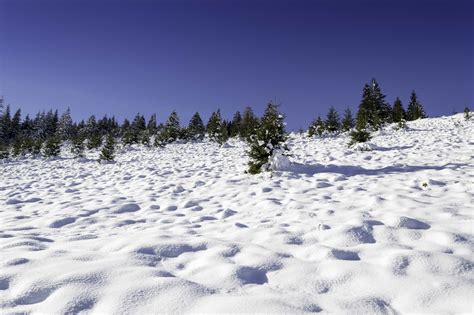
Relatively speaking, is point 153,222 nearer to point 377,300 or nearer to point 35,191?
point 377,300

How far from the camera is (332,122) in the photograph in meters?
28.8

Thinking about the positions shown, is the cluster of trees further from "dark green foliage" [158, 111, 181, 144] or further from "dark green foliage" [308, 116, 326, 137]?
"dark green foliage" [308, 116, 326, 137]

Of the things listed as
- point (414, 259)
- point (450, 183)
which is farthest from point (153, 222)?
point (450, 183)

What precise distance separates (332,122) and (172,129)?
17.3 meters

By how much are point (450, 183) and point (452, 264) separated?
4.96 meters

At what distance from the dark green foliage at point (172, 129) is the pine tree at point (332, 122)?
53.6 feet

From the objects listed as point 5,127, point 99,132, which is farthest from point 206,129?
point 5,127

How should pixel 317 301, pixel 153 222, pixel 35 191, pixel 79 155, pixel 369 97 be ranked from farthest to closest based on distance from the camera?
pixel 369 97, pixel 79 155, pixel 35 191, pixel 153 222, pixel 317 301

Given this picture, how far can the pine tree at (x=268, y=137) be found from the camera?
10.1 m

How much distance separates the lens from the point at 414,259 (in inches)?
119

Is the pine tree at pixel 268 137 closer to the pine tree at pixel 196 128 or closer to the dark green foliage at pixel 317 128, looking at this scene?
the dark green foliage at pixel 317 128

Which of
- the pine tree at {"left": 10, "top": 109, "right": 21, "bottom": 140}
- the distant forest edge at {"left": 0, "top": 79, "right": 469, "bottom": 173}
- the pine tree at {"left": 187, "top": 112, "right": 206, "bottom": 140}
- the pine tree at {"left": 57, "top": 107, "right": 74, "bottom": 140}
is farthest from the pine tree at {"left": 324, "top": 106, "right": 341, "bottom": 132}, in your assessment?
the pine tree at {"left": 10, "top": 109, "right": 21, "bottom": 140}

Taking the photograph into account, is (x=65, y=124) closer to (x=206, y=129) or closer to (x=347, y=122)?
(x=206, y=129)

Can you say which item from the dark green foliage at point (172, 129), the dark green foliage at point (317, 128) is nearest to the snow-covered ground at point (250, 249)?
the dark green foliage at point (317, 128)
